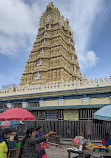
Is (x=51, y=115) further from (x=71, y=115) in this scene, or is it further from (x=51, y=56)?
(x=51, y=56)

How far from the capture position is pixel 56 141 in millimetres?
10125

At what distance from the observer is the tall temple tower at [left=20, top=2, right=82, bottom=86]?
19992mm

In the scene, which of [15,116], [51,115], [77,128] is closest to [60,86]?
[51,115]

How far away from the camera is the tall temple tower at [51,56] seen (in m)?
20.0

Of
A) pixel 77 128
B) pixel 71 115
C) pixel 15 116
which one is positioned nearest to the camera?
pixel 15 116

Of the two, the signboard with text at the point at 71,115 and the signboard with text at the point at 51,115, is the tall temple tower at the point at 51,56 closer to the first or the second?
the signboard with text at the point at 51,115

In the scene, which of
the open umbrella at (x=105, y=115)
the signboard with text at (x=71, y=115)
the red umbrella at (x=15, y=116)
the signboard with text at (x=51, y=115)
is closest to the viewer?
the open umbrella at (x=105, y=115)

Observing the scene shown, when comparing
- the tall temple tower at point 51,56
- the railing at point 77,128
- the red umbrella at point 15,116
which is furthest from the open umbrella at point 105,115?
the tall temple tower at point 51,56

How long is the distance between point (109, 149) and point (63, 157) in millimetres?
2967

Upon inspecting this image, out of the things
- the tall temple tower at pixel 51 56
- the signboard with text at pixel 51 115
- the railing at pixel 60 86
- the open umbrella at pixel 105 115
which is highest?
the tall temple tower at pixel 51 56

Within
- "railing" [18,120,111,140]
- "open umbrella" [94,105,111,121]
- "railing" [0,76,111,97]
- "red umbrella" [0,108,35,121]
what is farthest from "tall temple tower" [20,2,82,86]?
"open umbrella" [94,105,111,121]

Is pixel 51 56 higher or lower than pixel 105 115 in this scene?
higher

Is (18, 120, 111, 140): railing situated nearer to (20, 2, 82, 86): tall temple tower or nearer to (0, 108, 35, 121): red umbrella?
(0, 108, 35, 121): red umbrella

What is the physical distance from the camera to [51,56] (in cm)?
2108
